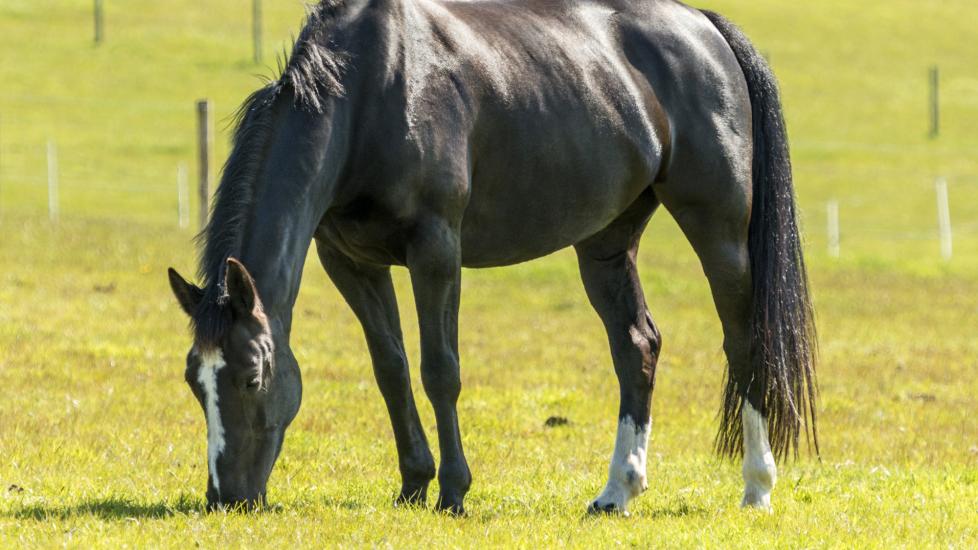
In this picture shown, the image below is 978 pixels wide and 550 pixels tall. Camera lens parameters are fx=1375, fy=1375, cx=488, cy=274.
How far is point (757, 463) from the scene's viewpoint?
6957 millimetres

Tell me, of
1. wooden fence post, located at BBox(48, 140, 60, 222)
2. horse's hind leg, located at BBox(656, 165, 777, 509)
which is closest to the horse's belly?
horse's hind leg, located at BBox(656, 165, 777, 509)

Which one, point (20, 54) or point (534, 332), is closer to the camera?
point (534, 332)

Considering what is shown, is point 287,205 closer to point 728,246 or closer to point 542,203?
point 542,203

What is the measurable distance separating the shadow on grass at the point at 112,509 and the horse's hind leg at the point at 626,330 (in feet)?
6.56

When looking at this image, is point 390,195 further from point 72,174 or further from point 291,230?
point 72,174

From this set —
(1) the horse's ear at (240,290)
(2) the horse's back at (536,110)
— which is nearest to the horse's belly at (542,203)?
(2) the horse's back at (536,110)

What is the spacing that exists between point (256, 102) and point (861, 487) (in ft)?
12.4

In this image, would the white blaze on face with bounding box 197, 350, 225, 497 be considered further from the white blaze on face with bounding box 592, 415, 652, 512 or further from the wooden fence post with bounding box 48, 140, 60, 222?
the wooden fence post with bounding box 48, 140, 60, 222

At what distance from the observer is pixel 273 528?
5590mm

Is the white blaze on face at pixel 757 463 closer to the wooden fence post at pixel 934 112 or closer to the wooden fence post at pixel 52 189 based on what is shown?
the wooden fence post at pixel 52 189

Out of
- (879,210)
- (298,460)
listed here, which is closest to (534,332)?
(298,460)

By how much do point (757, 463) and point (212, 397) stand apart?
2.93m

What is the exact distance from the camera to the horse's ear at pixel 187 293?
17.9 feet

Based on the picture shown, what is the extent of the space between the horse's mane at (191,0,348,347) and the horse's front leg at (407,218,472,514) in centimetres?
75
